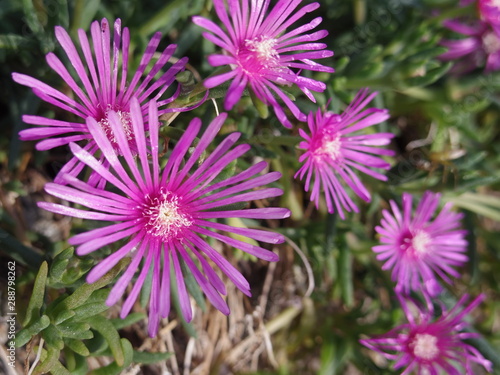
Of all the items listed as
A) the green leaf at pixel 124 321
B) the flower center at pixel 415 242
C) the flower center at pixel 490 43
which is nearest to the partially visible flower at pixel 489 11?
the flower center at pixel 490 43

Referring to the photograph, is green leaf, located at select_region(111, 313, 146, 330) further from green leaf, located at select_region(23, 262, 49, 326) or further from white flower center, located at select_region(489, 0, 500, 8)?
white flower center, located at select_region(489, 0, 500, 8)

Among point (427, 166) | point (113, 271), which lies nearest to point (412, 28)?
point (427, 166)

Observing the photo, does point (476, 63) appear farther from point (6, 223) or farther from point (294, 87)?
point (6, 223)

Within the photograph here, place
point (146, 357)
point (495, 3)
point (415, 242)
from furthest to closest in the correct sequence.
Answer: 1. point (495, 3)
2. point (415, 242)
3. point (146, 357)

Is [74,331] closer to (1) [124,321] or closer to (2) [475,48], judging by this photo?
(1) [124,321]

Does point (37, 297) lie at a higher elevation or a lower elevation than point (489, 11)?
lower

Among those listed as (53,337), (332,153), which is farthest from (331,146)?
(53,337)
